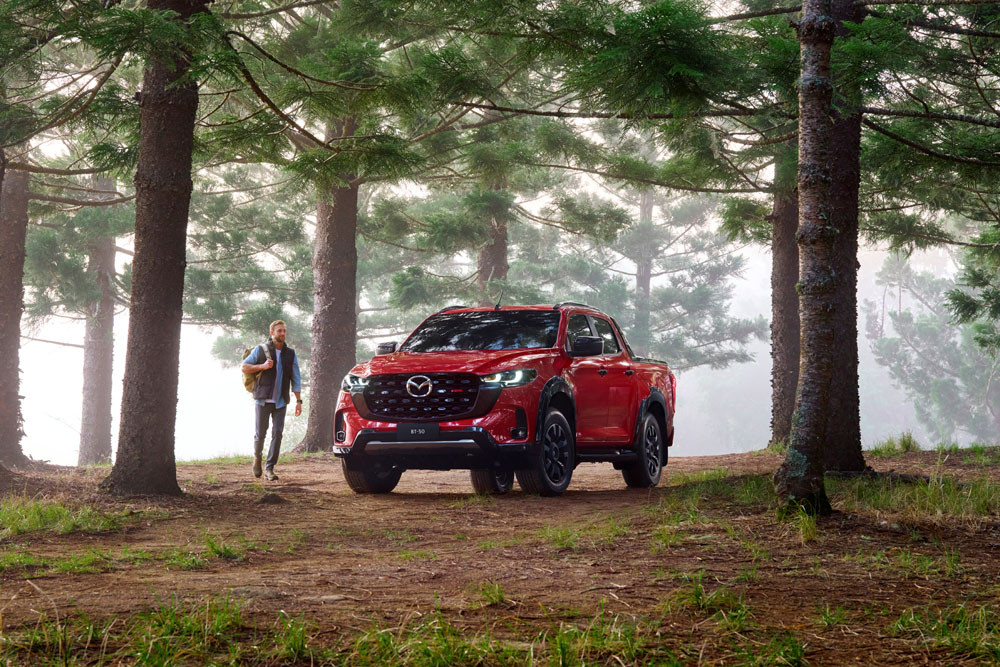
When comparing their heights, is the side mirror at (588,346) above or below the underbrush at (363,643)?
above

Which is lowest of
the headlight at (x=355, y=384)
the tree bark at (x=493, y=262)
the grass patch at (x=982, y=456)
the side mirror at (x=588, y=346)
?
the grass patch at (x=982, y=456)

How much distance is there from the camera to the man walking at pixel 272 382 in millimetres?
12344

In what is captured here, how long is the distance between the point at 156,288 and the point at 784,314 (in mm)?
11747

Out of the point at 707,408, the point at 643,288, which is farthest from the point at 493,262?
the point at 707,408

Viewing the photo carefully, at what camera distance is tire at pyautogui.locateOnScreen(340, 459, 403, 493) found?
10.3m

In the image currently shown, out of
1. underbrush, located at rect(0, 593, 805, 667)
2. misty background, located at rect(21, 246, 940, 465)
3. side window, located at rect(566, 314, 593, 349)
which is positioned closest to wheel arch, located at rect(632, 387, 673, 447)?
side window, located at rect(566, 314, 593, 349)

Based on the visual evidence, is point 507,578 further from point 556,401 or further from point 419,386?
point 556,401

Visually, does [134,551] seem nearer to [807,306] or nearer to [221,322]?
[807,306]

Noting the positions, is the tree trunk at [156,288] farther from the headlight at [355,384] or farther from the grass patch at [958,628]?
the grass patch at [958,628]

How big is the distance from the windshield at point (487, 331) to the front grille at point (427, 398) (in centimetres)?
96

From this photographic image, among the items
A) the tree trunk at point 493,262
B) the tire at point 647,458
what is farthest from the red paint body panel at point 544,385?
the tree trunk at point 493,262

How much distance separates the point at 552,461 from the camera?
9.88 meters

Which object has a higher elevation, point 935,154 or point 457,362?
point 935,154

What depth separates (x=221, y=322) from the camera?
1134 inches
